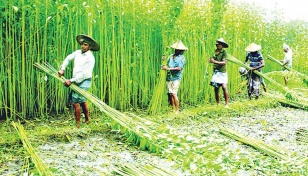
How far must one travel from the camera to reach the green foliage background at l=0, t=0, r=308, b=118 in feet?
20.5

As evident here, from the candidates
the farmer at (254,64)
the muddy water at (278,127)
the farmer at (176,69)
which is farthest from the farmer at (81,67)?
the farmer at (254,64)

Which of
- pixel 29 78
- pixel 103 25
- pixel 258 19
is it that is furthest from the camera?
pixel 258 19

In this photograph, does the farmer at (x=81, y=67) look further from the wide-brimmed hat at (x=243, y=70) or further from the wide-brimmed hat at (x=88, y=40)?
the wide-brimmed hat at (x=243, y=70)

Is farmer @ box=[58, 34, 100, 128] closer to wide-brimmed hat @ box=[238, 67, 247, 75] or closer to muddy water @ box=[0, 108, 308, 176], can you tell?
muddy water @ box=[0, 108, 308, 176]

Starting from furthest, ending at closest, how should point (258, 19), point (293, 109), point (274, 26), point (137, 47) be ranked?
point (274, 26), point (258, 19), point (293, 109), point (137, 47)

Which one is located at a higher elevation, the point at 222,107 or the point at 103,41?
the point at 103,41

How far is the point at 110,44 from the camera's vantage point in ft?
24.6

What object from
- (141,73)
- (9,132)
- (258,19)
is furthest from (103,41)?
(258,19)

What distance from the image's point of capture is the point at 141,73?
8039mm

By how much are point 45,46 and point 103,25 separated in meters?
1.25

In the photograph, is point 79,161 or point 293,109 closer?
point 79,161

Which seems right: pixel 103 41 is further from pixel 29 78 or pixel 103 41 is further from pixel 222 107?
pixel 222 107

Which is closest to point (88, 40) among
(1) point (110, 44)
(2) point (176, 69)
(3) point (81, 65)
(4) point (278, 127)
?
(3) point (81, 65)

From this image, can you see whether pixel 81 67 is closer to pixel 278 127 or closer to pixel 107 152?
pixel 107 152
